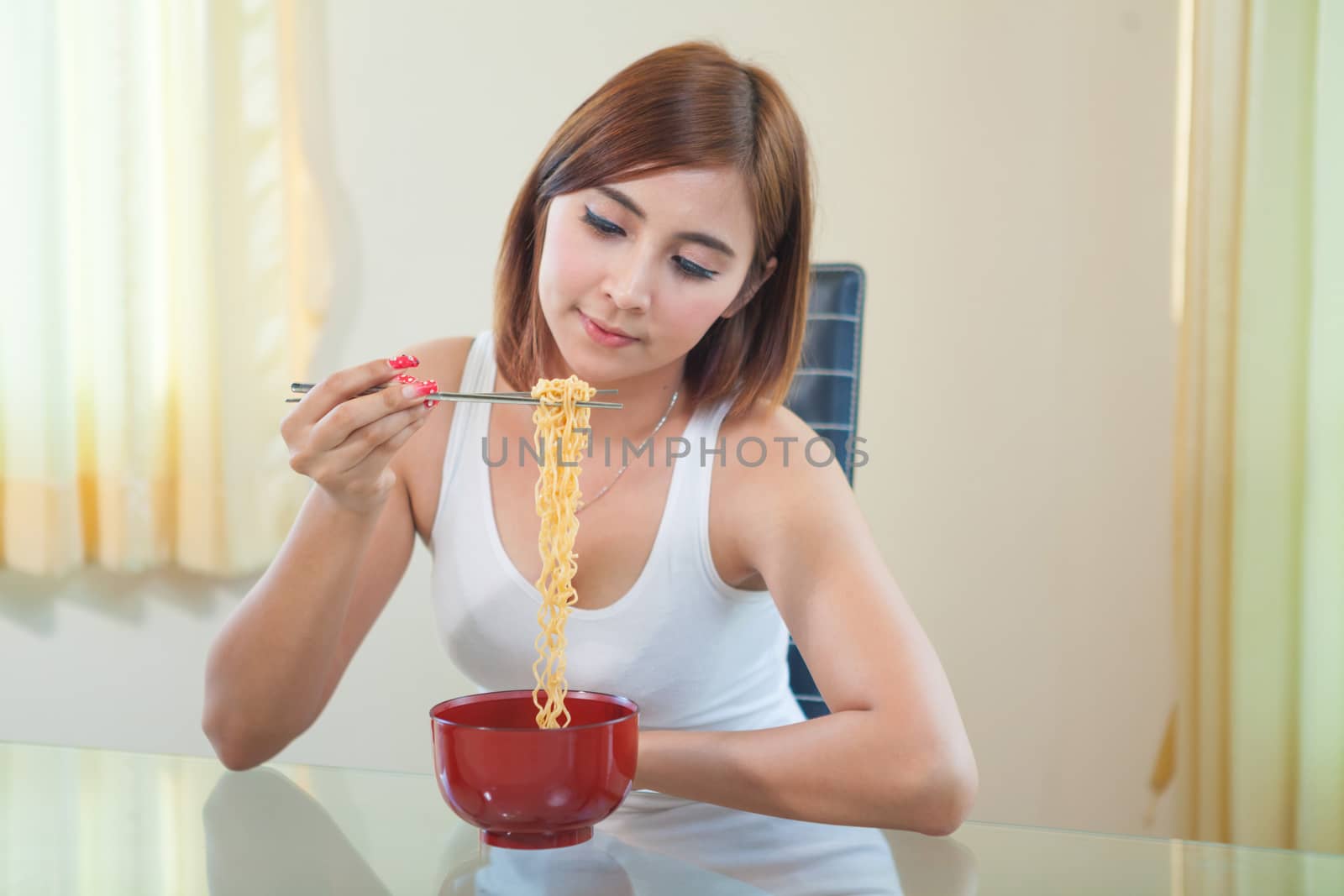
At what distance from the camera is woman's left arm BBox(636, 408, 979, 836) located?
0.98 m

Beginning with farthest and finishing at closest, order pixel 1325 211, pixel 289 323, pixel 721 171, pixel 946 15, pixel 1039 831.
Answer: pixel 289 323, pixel 946 15, pixel 1325 211, pixel 721 171, pixel 1039 831

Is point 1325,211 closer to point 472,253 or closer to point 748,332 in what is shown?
point 748,332

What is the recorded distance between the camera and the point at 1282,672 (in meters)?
1.88

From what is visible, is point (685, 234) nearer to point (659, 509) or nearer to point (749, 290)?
point (749, 290)

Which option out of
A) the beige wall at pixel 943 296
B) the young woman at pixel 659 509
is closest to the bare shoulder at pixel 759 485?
the young woman at pixel 659 509

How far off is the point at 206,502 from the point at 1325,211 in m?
2.18

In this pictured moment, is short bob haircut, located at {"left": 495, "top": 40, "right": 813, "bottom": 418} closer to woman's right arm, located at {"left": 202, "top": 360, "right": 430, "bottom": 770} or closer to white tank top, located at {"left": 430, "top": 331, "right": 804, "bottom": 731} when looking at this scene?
white tank top, located at {"left": 430, "top": 331, "right": 804, "bottom": 731}

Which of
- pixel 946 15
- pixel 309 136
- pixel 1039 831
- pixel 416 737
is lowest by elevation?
pixel 416 737

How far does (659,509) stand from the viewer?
1.33 metres

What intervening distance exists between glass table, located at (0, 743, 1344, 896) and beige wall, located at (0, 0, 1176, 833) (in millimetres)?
1569

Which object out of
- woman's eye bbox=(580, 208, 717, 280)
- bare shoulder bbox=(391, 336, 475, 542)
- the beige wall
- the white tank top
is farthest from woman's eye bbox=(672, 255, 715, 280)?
the beige wall

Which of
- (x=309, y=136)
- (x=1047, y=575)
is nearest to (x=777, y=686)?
(x=1047, y=575)

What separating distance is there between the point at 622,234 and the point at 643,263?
A: 0.15 ft

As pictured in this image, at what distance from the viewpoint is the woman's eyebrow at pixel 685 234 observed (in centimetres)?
115
